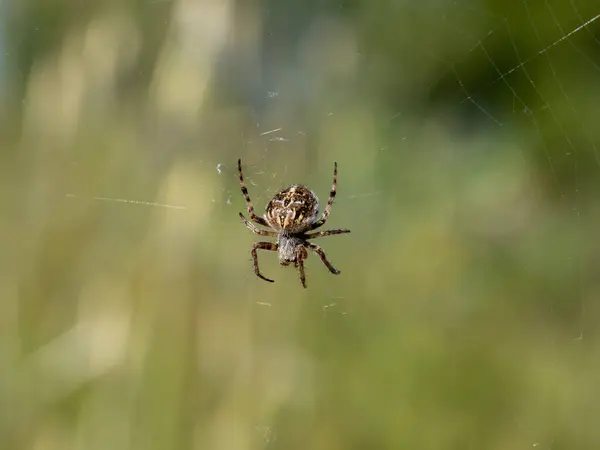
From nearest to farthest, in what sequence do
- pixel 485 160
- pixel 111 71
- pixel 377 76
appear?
pixel 111 71 → pixel 485 160 → pixel 377 76

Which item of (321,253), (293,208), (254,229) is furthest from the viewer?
(254,229)

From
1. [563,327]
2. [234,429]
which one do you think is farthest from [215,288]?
[563,327]

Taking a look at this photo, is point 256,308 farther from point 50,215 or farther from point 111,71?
point 111,71

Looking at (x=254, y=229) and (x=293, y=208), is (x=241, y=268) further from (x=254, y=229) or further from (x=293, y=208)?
(x=293, y=208)

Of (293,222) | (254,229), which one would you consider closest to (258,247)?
(254,229)

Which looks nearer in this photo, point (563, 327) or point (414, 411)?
point (414, 411)
